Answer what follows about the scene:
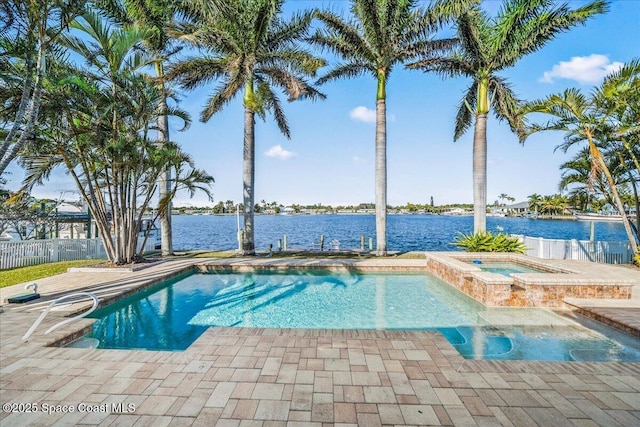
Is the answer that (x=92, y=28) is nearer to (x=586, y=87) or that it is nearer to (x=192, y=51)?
(x=192, y=51)

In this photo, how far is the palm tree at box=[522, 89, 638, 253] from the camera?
959 centimetres

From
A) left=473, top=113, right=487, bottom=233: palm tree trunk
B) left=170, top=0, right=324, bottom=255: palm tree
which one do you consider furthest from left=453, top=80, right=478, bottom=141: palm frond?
left=170, top=0, right=324, bottom=255: palm tree

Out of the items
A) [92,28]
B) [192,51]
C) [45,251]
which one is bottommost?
[45,251]

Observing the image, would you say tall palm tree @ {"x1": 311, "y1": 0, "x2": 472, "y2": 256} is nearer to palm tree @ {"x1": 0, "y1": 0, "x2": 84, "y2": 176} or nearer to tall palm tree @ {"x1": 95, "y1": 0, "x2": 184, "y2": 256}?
tall palm tree @ {"x1": 95, "y1": 0, "x2": 184, "y2": 256}

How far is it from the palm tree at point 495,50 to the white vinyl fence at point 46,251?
47.2 feet

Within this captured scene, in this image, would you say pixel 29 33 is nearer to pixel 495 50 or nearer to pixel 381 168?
pixel 381 168

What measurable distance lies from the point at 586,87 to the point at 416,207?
12310cm

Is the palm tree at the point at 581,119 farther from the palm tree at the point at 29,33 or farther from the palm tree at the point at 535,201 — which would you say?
the palm tree at the point at 535,201

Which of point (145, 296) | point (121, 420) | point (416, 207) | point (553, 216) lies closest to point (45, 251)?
point (145, 296)

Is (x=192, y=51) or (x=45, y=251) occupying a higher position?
(x=192, y=51)

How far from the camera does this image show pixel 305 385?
3062 mm

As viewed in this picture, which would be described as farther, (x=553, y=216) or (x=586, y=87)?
(x=553, y=216)

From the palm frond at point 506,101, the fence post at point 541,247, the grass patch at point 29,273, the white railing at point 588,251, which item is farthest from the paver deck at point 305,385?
the palm frond at point 506,101

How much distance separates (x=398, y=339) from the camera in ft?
13.8
